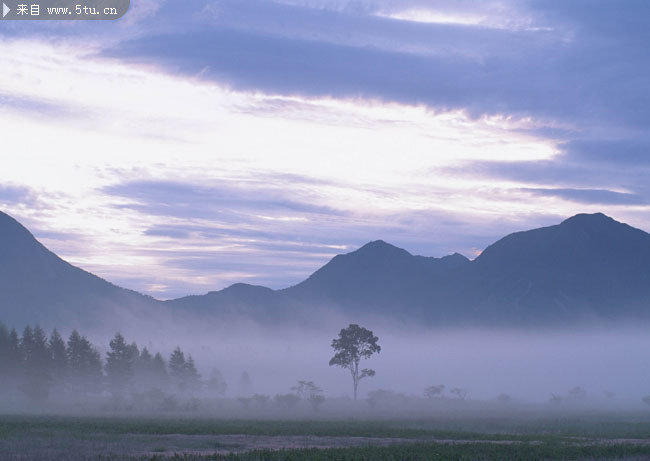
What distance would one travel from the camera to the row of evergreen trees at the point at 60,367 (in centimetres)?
10369

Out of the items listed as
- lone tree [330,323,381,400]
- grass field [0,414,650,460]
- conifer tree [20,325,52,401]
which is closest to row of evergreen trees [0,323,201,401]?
conifer tree [20,325,52,401]

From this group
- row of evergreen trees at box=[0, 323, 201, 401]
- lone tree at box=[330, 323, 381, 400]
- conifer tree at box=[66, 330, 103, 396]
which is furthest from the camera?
lone tree at box=[330, 323, 381, 400]

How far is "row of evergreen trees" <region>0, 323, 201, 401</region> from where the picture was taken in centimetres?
10369

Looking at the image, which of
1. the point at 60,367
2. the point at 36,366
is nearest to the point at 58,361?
the point at 60,367

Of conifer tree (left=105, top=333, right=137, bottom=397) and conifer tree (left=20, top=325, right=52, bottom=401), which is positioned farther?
conifer tree (left=105, top=333, right=137, bottom=397)

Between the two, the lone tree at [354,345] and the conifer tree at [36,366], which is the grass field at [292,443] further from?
the lone tree at [354,345]

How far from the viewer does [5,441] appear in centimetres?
4025

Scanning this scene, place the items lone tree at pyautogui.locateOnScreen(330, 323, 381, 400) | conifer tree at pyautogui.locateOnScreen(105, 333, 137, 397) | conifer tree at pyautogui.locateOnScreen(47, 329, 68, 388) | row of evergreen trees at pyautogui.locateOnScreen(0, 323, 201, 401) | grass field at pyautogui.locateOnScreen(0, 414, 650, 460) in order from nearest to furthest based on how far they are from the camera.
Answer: grass field at pyautogui.locateOnScreen(0, 414, 650, 460) → row of evergreen trees at pyautogui.locateOnScreen(0, 323, 201, 401) → conifer tree at pyautogui.locateOnScreen(47, 329, 68, 388) → conifer tree at pyautogui.locateOnScreen(105, 333, 137, 397) → lone tree at pyautogui.locateOnScreen(330, 323, 381, 400)

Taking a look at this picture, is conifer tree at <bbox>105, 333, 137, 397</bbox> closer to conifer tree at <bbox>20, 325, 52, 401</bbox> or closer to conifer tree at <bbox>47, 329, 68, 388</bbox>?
conifer tree at <bbox>47, 329, 68, 388</bbox>

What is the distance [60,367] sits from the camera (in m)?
110

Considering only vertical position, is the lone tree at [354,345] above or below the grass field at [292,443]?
above

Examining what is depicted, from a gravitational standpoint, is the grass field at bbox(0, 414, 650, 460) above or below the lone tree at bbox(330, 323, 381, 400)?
below

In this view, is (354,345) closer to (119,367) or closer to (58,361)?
(119,367)

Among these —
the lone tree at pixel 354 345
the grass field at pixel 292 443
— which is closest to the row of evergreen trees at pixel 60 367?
the lone tree at pixel 354 345
